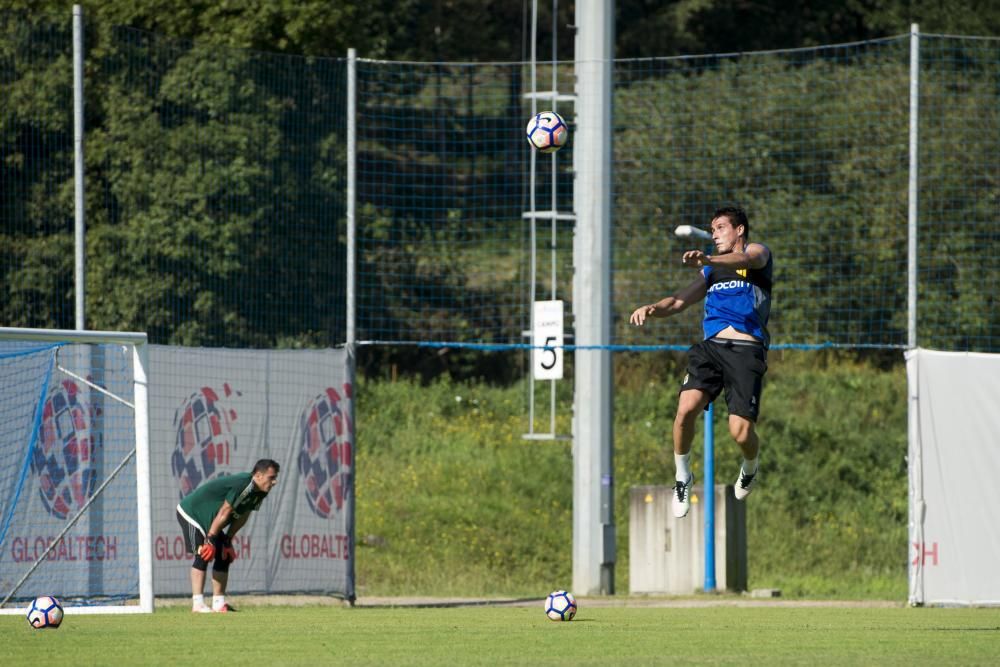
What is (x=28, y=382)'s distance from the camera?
572 inches

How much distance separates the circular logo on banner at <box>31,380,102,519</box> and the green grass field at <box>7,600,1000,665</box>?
60.3 inches

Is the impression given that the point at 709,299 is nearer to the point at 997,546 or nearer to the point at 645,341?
the point at 997,546

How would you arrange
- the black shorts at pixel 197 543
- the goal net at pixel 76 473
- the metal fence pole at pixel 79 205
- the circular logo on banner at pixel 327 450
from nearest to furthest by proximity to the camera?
the goal net at pixel 76 473, the black shorts at pixel 197 543, the metal fence pole at pixel 79 205, the circular logo on banner at pixel 327 450

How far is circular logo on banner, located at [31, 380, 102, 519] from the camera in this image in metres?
14.6

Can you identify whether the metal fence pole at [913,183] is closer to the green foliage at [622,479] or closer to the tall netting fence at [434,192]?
the tall netting fence at [434,192]

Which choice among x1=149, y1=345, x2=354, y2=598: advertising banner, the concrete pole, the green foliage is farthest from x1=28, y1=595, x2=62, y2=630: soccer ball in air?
the green foliage

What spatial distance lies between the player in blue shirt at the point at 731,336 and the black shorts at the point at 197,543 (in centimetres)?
504

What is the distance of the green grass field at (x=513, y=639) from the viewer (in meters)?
8.81

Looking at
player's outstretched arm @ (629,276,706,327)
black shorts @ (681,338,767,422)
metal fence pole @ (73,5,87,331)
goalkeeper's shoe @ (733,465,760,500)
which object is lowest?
goalkeeper's shoe @ (733,465,760,500)

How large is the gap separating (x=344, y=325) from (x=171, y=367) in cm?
303

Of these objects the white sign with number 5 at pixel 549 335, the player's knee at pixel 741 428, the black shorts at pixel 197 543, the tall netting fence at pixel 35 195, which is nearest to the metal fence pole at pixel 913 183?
the white sign with number 5 at pixel 549 335

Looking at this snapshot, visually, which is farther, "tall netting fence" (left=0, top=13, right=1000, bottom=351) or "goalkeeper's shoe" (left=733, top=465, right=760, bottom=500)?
"tall netting fence" (left=0, top=13, right=1000, bottom=351)

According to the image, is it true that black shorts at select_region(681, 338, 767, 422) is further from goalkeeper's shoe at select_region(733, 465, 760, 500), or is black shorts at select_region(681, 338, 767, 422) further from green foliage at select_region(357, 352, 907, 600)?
green foliage at select_region(357, 352, 907, 600)

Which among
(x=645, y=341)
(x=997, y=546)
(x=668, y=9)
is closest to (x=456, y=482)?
(x=645, y=341)
